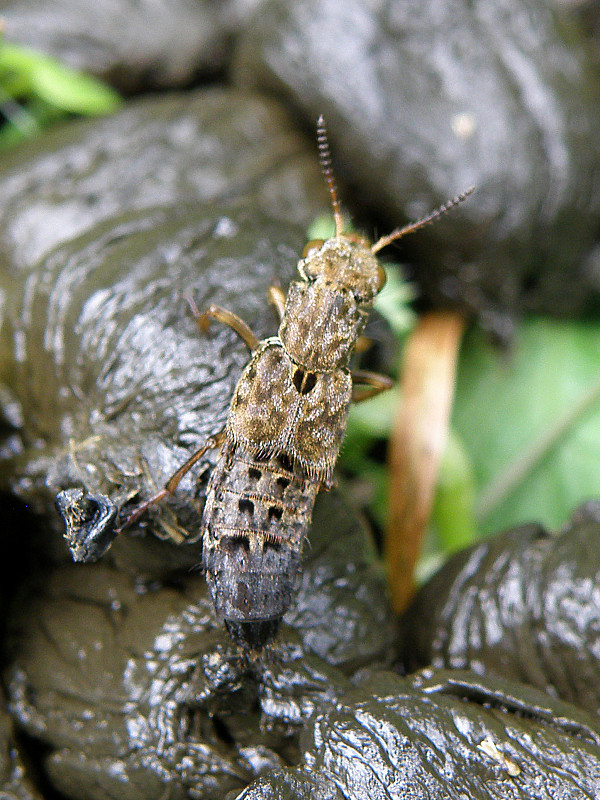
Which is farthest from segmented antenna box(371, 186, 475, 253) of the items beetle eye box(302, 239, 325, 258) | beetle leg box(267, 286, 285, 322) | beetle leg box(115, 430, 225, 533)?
beetle leg box(115, 430, 225, 533)

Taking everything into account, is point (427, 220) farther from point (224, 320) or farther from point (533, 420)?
point (533, 420)

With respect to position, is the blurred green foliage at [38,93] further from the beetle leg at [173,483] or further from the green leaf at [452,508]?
the green leaf at [452,508]

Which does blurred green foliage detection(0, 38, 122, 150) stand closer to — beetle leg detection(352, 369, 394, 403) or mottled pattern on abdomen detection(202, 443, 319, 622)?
beetle leg detection(352, 369, 394, 403)

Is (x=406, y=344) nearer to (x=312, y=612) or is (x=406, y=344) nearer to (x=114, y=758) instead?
(x=312, y=612)

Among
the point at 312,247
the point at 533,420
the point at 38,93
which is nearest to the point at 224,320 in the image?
the point at 312,247

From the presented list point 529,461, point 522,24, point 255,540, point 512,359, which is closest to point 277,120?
point 522,24
